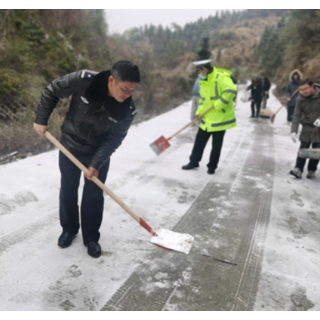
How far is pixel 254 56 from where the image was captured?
6300 cm

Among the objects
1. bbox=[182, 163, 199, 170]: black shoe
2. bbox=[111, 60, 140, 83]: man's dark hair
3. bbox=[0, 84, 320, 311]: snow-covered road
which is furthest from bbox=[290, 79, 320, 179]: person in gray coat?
bbox=[111, 60, 140, 83]: man's dark hair

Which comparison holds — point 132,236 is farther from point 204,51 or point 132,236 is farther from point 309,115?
point 204,51

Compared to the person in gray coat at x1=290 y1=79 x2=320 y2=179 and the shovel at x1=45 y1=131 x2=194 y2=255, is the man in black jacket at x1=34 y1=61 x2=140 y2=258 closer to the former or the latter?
the shovel at x1=45 y1=131 x2=194 y2=255

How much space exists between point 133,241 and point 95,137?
1.04 metres

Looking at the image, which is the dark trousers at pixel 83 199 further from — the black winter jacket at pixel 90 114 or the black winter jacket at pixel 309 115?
the black winter jacket at pixel 309 115

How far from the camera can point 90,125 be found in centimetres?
225

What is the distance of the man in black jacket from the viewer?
6.92ft

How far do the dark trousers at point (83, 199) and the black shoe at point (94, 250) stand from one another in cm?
4

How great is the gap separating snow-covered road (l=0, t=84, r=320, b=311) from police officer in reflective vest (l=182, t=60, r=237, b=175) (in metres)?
0.58

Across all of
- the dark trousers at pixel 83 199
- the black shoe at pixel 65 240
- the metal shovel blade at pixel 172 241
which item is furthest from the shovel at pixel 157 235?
the black shoe at pixel 65 240

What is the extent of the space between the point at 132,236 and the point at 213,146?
2286mm

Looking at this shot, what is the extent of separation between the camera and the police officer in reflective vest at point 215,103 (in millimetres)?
4180

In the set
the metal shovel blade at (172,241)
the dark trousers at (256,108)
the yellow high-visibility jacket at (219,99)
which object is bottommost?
the dark trousers at (256,108)
